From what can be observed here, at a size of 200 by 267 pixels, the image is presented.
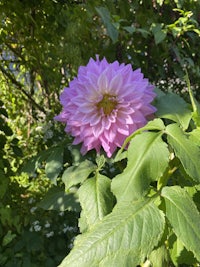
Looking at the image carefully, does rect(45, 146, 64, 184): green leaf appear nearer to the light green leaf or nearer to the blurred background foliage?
the light green leaf

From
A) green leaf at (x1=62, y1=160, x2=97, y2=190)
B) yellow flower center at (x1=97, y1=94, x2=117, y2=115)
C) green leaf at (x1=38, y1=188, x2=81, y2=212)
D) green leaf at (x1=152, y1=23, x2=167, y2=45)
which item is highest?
green leaf at (x1=152, y1=23, x2=167, y2=45)

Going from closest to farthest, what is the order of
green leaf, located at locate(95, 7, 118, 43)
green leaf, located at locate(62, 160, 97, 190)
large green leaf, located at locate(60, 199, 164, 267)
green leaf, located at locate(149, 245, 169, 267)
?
large green leaf, located at locate(60, 199, 164, 267), green leaf, located at locate(149, 245, 169, 267), green leaf, located at locate(62, 160, 97, 190), green leaf, located at locate(95, 7, 118, 43)

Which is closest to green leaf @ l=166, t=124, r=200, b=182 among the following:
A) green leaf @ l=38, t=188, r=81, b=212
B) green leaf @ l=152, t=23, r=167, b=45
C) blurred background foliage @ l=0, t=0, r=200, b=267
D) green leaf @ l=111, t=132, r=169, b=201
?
green leaf @ l=111, t=132, r=169, b=201

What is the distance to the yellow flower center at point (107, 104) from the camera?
972mm

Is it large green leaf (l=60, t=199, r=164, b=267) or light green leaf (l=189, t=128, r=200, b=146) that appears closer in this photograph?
large green leaf (l=60, t=199, r=164, b=267)

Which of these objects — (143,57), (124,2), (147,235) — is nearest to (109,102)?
(147,235)

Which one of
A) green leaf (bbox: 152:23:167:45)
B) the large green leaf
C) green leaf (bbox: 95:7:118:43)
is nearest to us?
the large green leaf

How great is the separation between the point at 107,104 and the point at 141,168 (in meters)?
0.25

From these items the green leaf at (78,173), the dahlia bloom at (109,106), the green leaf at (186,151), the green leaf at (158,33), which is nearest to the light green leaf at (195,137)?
the green leaf at (186,151)

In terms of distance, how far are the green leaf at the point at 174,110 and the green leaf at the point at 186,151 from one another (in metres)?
0.10

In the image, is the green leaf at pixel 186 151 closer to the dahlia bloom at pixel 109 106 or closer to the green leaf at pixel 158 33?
the dahlia bloom at pixel 109 106

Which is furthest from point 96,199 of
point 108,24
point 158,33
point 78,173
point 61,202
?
point 158,33

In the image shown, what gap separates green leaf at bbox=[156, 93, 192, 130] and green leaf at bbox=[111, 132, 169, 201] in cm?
13

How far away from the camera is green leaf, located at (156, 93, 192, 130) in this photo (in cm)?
91
